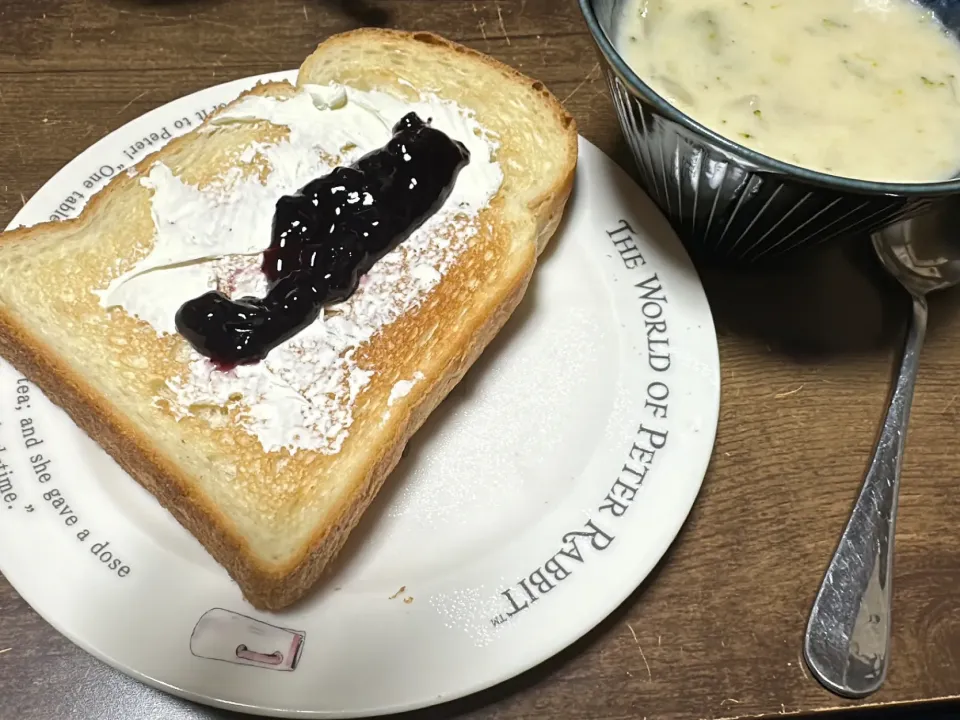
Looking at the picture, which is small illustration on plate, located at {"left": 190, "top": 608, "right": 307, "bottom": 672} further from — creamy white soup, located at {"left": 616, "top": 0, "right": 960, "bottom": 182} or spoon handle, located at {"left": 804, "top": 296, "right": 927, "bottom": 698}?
creamy white soup, located at {"left": 616, "top": 0, "right": 960, "bottom": 182}

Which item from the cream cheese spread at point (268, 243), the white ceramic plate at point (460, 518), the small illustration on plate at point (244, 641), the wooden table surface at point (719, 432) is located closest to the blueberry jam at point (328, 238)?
the cream cheese spread at point (268, 243)

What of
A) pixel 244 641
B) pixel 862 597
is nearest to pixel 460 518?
pixel 244 641

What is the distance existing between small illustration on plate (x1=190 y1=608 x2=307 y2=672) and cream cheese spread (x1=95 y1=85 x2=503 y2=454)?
313mm

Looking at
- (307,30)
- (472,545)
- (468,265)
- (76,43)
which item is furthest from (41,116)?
(472,545)

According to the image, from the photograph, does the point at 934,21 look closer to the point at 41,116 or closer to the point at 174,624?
the point at 174,624

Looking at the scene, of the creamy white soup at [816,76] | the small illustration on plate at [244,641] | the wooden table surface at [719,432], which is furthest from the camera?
the creamy white soup at [816,76]

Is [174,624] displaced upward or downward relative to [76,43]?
downward

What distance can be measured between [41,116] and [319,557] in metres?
1.50

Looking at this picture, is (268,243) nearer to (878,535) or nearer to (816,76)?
(816,76)

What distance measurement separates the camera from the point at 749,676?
52.6 inches

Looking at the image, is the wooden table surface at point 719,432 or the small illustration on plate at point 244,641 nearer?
the small illustration on plate at point 244,641

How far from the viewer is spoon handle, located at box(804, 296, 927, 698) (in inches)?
52.1

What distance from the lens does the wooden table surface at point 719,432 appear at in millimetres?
1315

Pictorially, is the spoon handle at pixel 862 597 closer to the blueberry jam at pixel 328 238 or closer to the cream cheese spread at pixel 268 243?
the cream cheese spread at pixel 268 243
